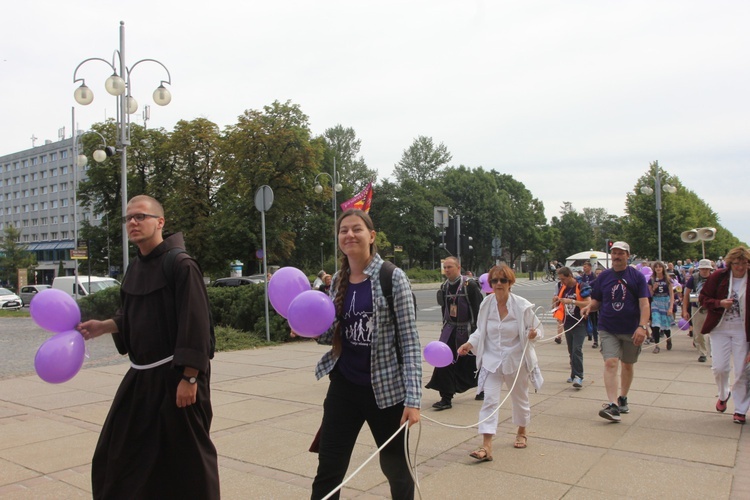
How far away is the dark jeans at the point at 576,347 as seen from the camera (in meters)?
8.59

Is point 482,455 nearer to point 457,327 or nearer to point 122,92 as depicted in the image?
point 457,327

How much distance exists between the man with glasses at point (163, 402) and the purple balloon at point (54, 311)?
28.4 inches

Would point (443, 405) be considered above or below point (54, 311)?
below

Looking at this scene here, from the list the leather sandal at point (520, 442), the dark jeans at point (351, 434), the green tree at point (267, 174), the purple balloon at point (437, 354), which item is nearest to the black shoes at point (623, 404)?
the leather sandal at point (520, 442)

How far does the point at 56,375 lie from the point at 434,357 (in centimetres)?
324

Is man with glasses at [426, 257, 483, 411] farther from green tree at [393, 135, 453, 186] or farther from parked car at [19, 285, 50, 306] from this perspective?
green tree at [393, 135, 453, 186]

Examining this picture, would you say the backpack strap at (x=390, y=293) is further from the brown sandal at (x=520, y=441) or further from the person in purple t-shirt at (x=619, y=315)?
the person in purple t-shirt at (x=619, y=315)

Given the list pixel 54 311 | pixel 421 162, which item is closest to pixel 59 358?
pixel 54 311

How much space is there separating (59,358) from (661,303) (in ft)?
41.0

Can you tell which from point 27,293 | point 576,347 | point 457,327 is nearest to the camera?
point 457,327

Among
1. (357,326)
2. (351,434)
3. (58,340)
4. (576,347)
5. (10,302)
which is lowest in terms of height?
(10,302)

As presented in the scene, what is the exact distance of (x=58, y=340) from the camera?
3.67m

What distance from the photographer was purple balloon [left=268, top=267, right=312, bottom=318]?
395 centimetres

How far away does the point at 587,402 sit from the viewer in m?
7.56
